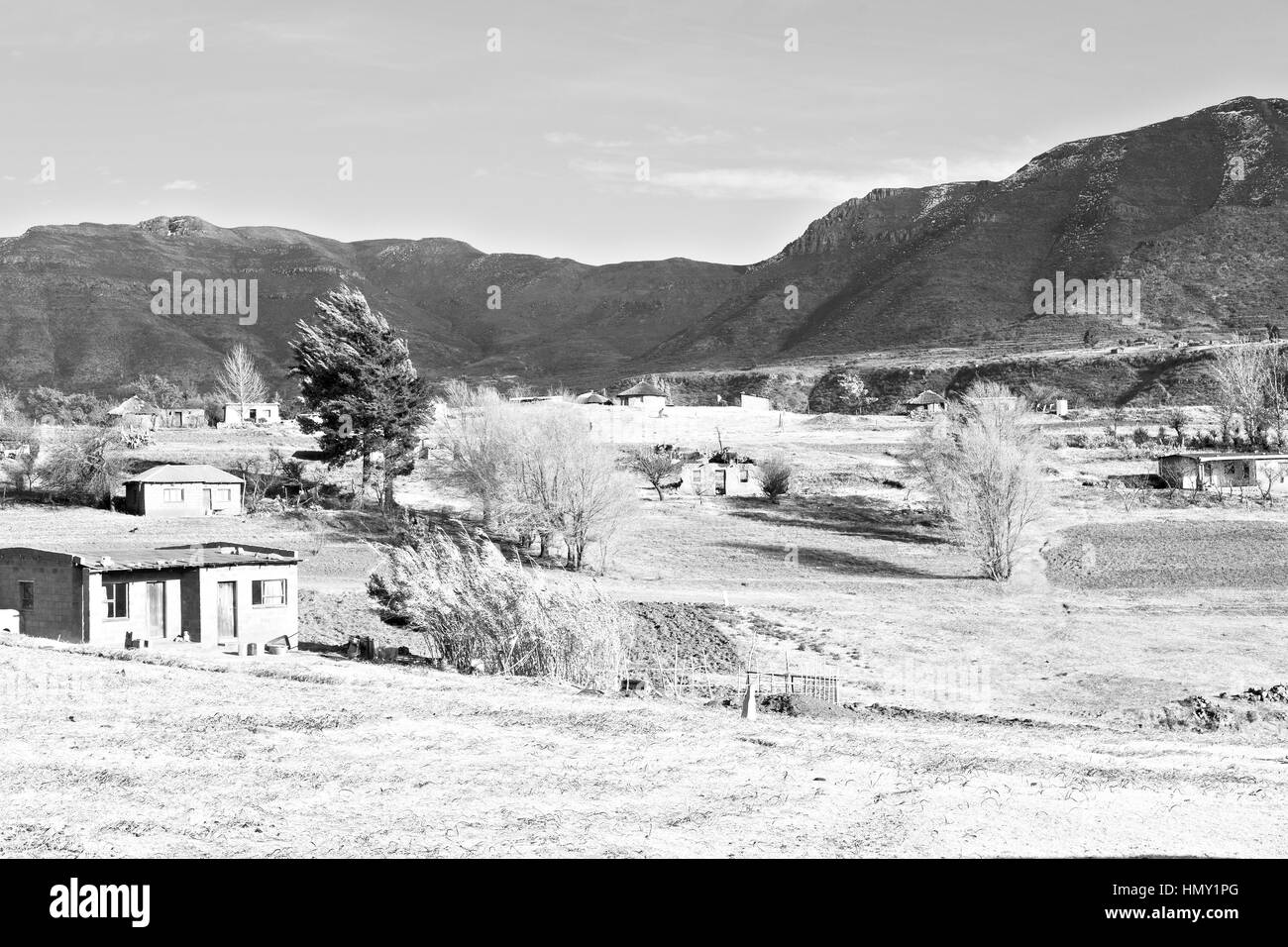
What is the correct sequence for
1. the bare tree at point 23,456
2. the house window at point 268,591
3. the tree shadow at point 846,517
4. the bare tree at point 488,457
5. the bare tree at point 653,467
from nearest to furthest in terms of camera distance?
the house window at point 268,591, the bare tree at point 488,457, the tree shadow at point 846,517, the bare tree at point 23,456, the bare tree at point 653,467

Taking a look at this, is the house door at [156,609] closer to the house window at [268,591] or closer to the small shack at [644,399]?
the house window at [268,591]

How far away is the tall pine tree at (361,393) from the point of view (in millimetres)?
58844

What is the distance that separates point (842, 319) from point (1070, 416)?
7267 centimetres

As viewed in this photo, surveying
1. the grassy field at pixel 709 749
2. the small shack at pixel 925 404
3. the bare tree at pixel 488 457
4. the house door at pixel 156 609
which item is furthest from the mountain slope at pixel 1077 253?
the house door at pixel 156 609

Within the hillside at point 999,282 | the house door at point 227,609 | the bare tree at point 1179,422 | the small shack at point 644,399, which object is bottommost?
the house door at point 227,609

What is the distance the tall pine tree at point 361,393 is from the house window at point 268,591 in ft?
86.7

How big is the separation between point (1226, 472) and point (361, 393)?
4414 centimetres

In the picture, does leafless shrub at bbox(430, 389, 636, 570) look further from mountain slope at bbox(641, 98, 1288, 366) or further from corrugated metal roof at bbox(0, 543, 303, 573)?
mountain slope at bbox(641, 98, 1288, 366)

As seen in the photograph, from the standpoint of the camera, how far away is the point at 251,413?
99.5 m

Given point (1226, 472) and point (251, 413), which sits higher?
point (251, 413)

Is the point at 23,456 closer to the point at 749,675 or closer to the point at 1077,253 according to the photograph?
the point at 749,675

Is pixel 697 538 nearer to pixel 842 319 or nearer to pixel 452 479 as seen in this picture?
pixel 452 479

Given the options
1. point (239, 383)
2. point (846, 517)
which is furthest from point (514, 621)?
point (239, 383)
